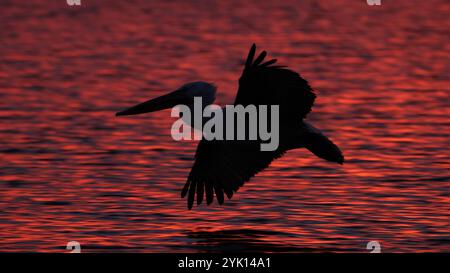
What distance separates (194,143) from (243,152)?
2709mm

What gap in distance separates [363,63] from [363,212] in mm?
7536

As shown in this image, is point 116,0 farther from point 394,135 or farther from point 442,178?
point 442,178

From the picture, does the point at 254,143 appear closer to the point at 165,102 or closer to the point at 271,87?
the point at 271,87

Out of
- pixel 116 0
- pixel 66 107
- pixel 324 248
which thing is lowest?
pixel 324 248

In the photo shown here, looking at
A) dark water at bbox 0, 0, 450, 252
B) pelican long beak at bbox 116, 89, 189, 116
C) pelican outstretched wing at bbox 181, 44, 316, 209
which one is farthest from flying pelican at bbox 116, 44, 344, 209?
dark water at bbox 0, 0, 450, 252

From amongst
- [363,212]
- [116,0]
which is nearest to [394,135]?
[363,212]

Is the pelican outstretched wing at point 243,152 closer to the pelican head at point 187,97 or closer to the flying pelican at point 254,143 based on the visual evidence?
the flying pelican at point 254,143

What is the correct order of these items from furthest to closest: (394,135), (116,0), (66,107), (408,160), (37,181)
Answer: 1. (116,0)
2. (66,107)
3. (394,135)
4. (408,160)
5. (37,181)

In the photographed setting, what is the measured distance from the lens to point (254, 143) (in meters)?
9.72

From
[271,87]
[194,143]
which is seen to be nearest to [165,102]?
[271,87]

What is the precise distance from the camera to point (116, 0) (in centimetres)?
2347

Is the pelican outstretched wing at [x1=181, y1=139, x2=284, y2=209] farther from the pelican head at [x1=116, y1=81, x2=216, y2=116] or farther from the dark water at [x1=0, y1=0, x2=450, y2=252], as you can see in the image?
the pelican head at [x1=116, y1=81, x2=216, y2=116]

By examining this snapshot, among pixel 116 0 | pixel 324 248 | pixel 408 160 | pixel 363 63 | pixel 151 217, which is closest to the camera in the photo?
pixel 324 248

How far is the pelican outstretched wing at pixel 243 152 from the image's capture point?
30.6ft
